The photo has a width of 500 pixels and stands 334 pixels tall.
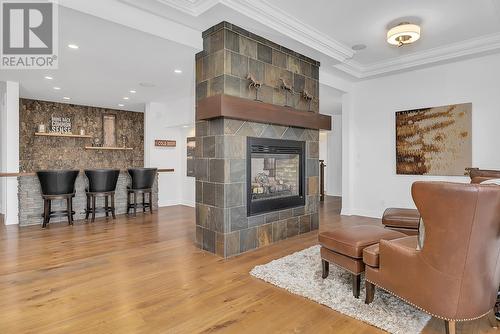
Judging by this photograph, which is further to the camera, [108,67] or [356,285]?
[108,67]

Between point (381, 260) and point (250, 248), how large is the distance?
1841 millimetres

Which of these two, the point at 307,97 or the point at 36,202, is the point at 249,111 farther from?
the point at 36,202

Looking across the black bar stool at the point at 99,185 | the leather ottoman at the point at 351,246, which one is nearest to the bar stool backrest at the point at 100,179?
the black bar stool at the point at 99,185

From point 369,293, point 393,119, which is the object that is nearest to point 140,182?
point 369,293

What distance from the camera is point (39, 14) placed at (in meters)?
3.08

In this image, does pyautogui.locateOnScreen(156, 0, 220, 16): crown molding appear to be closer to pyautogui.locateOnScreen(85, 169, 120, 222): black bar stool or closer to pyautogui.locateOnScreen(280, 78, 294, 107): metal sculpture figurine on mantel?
pyautogui.locateOnScreen(280, 78, 294, 107): metal sculpture figurine on mantel

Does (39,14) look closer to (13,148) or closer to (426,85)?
(13,148)

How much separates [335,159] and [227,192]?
6.73m

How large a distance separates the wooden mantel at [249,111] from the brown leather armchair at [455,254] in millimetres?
2043

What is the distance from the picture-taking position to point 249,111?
3373mm

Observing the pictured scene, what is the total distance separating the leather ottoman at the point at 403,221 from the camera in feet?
10.3

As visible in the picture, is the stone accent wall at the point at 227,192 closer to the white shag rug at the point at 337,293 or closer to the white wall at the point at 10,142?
the white shag rug at the point at 337,293

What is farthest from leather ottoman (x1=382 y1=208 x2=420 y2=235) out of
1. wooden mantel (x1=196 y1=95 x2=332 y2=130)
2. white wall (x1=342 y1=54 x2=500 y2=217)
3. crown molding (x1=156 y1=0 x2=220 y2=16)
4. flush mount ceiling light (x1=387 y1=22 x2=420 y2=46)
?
crown molding (x1=156 y1=0 x2=220 y2=16)

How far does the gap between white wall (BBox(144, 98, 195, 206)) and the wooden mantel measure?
11.5ft
